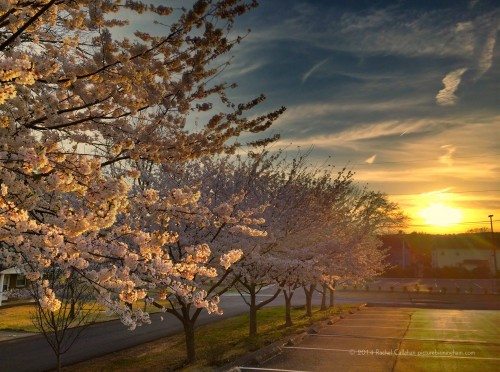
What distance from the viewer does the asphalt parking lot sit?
1241 centimetres

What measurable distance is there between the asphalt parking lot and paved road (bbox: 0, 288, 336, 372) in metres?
7.91

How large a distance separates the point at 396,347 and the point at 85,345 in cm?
1310

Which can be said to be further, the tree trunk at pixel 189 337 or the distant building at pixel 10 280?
the distant building at pixel 10 280

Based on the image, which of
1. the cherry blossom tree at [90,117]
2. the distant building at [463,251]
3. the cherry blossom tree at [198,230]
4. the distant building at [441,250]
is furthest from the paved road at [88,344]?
the distant building at [463,251]

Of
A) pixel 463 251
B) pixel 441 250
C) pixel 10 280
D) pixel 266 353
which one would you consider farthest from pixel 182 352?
pixel 463 251

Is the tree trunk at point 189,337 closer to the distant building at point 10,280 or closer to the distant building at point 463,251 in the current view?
the distant building at point 10,280

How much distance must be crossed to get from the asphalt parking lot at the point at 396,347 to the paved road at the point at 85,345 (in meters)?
7.91

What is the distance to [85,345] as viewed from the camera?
18.8m

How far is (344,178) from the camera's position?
2112 cm

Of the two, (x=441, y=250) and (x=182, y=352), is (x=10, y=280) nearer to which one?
(x=182, y=352)

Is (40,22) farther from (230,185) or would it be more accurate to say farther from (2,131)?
(230,185)

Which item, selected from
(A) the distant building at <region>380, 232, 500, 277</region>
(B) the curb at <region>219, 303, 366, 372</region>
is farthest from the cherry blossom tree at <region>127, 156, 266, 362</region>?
(A) the distant building at <region>380, 232, 500, 277</region>

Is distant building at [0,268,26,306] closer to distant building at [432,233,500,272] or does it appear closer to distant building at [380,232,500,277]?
distant building at [380,232,500,277]

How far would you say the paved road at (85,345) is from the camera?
15.6 m
